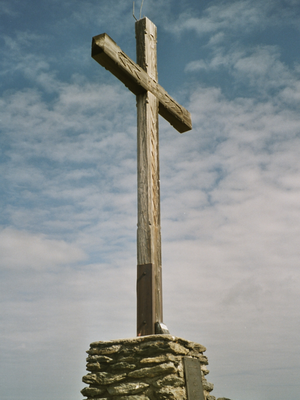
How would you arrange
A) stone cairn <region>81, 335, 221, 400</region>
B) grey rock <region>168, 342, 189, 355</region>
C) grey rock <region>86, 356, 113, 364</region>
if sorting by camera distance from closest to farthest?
stone cairn <region>81, 335, 221, 400</region> < grey rock <region>168, 342, 189, 355</region> < grey rock <region>86, 356, 113, 364</region>

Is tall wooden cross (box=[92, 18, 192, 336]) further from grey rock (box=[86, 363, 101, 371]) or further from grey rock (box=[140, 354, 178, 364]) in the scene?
grey rock (box=[86, 363, 101, 371])

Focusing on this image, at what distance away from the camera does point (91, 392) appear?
387 centimetres

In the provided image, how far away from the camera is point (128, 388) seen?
147 inches

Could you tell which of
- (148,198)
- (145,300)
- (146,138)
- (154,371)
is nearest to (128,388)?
(154,371)

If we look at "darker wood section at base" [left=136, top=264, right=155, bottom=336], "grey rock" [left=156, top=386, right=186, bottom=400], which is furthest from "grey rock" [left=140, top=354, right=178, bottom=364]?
"darker wood section at base" [left=136, top=264, right=155, bottom=336]

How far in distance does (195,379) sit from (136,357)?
2.19 ft

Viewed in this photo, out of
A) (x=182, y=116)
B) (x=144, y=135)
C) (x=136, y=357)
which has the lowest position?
(x=136, y=357)

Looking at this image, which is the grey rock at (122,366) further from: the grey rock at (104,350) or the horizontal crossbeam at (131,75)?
the horizontal crossbeam at (131,75)

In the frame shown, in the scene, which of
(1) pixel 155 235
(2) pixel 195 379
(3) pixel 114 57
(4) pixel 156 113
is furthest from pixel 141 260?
(3) pixel 114 57

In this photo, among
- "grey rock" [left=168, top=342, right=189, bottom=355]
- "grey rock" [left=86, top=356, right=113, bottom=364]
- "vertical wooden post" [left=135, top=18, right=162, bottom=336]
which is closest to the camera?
"grey rock" [left=168, top=342, right=189, bottom=355]

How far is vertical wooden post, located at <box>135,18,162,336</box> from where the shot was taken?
425cm

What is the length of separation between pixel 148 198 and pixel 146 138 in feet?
2.66

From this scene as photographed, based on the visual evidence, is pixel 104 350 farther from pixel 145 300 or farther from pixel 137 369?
pixel 145 300

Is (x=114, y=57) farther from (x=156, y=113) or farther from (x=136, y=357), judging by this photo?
(x=136, y=357)
